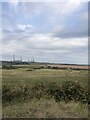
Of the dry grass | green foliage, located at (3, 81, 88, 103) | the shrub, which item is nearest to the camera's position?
the dry grass

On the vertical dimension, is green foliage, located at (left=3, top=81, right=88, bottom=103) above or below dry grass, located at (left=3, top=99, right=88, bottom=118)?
above

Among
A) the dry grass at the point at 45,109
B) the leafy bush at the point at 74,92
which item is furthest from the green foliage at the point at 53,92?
the dry grass at the point at 45,109

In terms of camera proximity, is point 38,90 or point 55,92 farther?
point 55,92

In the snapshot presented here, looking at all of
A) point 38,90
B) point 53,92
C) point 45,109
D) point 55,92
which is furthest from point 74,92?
point 45,109

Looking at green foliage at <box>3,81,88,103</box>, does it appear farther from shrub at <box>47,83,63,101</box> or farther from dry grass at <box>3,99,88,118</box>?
dry grass at <box>3,99,88,118</box>

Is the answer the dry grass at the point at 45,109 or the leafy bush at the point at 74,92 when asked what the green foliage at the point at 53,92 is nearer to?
the leafy bush at the point at 74,92

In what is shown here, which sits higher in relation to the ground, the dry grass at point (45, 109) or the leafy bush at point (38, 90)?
the leafy bush at point (38, 90)

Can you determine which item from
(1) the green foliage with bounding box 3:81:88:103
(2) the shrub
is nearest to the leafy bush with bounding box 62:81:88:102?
(1) the green foliage with bounding box 3:81:88:103

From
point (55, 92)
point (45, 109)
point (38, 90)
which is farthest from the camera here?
point (55, 92)

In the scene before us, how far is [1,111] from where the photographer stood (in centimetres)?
1095

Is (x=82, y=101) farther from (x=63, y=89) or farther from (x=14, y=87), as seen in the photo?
(x=14, y=87)

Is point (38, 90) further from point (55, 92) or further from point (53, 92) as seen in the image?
point (55, 92)

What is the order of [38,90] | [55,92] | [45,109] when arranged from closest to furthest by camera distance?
1. [45,109]
2. [38,90]
3. [55,92]

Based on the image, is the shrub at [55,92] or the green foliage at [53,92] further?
the shrub at [55,92]
